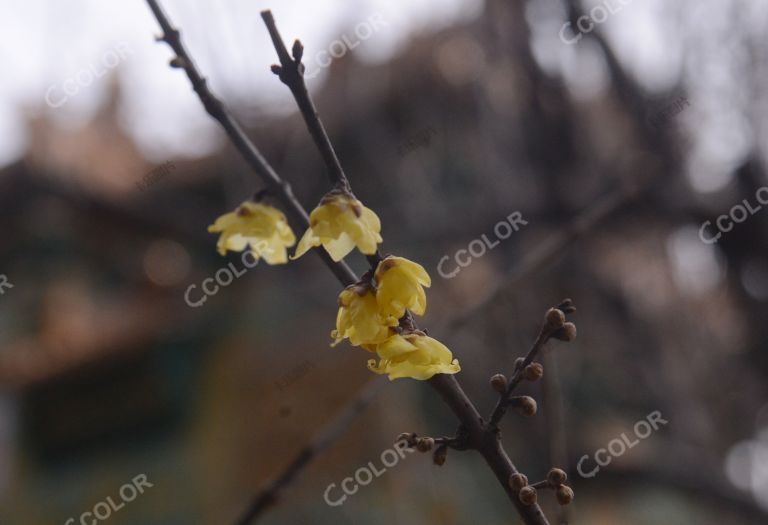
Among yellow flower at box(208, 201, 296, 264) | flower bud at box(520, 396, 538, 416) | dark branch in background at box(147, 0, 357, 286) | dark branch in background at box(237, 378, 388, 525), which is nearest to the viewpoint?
flower bud at box(520, 396, 538, 416)

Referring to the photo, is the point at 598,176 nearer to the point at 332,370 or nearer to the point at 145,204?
the point at 332,370

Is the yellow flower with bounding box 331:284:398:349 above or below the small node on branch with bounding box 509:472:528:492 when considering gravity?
above

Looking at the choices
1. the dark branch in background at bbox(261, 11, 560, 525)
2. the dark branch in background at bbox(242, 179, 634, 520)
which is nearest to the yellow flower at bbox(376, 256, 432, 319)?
the dark branch in background at bbox(261, 11, 560, 525)

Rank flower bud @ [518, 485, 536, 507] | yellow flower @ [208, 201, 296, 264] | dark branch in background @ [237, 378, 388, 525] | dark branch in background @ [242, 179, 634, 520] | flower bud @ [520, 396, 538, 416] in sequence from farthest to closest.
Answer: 1. dark branch in background @ [242, 179, 634, 520]
2. dark branch in background @ [237, 378, 388, 525]
3. yellow flower @ [208, 201, 296, 264]
4. flower bud @ [520, 396, 538, 416]
5. flower bud @ [518, 485, 536, 507]

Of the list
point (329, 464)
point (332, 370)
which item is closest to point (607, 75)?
point (332, 370)

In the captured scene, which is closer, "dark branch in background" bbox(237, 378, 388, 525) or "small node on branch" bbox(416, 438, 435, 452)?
"small node on branch" bbox(416, 438, 435, 452)
